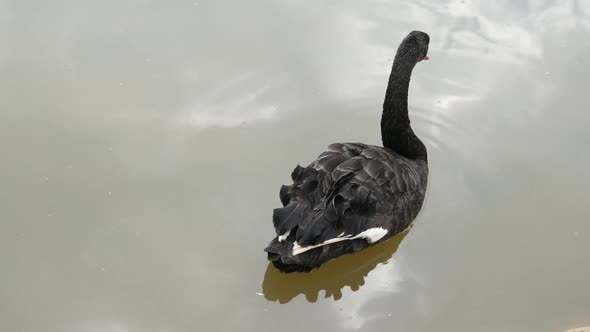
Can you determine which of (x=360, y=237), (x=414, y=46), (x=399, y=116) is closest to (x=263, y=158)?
(x=399, y=116)

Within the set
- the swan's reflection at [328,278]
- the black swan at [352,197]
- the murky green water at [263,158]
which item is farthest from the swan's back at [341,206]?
the murky green water at [263,158]

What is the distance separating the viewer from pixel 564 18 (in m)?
6.11

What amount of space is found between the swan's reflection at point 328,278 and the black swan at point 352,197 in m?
0.17

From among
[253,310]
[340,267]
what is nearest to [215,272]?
[253,310]

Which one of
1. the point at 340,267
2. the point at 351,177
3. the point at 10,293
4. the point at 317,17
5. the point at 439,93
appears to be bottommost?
the point at 10,293

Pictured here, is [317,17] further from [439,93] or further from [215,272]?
[215,272]

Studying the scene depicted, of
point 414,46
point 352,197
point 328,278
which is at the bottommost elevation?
point 328,278

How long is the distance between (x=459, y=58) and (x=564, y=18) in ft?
3.45

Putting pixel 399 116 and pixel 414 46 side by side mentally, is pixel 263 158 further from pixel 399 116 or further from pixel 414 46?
pixel 414 46

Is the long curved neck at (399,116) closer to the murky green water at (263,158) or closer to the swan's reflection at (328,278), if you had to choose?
the murky green water at (263,158)

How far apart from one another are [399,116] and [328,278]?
1128mm

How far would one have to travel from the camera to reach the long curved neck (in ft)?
15.4

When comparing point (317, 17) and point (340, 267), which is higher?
point (317, 17)

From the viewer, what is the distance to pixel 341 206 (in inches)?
159
